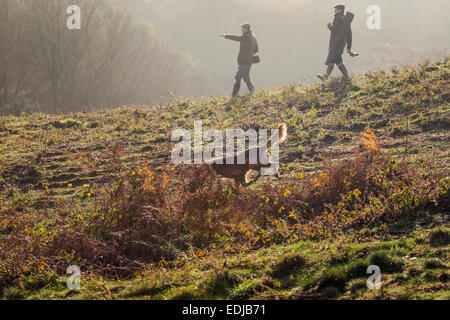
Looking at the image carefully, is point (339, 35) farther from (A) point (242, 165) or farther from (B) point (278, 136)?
(A) point (242, 165)

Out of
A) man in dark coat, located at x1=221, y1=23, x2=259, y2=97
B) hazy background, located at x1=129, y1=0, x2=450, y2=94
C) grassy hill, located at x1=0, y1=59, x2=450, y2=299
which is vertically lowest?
grassy hill, located at x1=0, y1=59, x2=450, y2=299

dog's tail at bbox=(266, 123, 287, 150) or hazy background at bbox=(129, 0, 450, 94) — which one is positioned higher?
hazy background at bbox=(129, 0, 450, 94)

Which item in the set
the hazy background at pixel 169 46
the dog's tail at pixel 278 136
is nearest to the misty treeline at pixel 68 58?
the hazy background at pixel 169 46

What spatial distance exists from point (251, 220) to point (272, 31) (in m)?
65.8

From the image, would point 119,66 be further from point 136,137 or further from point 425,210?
point 425,210

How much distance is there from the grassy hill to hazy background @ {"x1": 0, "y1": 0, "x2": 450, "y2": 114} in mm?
6023

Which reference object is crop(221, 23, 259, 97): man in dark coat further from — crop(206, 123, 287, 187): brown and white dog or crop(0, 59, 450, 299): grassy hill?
crop(206, 123, 287, 187): brown and white dog

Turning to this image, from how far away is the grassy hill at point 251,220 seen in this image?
4.84 m

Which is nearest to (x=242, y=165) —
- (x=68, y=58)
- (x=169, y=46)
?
(x=68, y=58)

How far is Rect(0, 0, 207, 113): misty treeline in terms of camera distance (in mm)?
26703

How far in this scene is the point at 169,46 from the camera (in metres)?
53.4

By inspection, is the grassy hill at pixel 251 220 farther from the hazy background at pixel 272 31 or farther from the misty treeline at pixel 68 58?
the hazy background at pixel 272 31

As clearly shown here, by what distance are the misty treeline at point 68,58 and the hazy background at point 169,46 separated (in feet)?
0.27

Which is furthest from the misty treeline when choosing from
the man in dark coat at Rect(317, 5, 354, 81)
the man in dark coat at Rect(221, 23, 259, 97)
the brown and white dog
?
the brown and white dog
